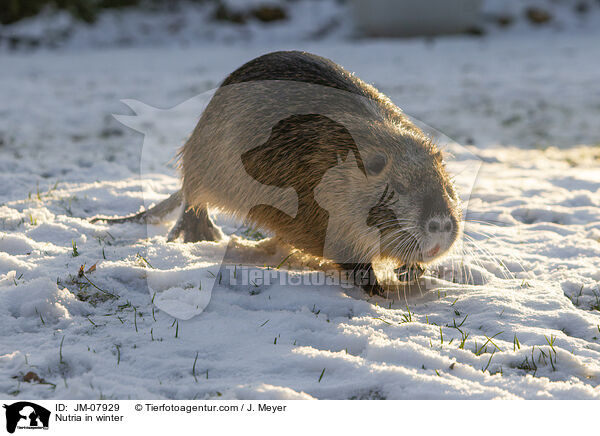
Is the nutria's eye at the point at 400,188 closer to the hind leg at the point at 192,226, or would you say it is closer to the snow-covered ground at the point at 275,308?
the snow-covered ground at the point at 275,308

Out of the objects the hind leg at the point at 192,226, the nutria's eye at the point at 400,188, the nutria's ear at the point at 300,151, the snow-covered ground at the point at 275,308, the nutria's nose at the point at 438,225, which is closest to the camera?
the snow-covered ground at the point at 275,308

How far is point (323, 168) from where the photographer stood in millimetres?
3074

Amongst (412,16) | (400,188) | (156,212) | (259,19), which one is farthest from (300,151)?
(259,19)

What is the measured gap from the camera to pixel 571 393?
2156 millimetres

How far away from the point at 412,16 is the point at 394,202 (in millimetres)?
13675

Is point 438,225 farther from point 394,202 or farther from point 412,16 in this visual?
point 412,16

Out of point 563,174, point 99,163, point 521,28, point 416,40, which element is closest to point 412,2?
point 416,40

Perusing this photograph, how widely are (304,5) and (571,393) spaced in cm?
1664

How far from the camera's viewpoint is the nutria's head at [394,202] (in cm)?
288

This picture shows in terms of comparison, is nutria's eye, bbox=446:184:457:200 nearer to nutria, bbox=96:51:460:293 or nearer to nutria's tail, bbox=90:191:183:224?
nutria, bbox=96:51:460:293
